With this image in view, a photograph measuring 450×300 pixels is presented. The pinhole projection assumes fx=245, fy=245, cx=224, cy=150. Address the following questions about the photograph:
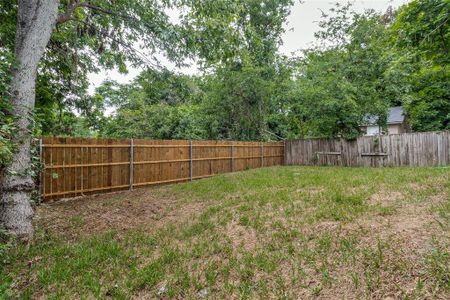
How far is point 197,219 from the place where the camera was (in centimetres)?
431

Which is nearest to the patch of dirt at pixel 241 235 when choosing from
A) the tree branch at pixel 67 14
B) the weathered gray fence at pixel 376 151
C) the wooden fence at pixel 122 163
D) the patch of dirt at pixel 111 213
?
the patch of dirt at pixel 111 213

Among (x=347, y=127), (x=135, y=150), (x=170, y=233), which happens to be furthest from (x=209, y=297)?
(x=347, y=127)

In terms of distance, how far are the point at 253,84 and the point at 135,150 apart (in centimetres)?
885

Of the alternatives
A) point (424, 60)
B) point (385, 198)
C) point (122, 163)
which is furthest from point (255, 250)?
point (424, 60)

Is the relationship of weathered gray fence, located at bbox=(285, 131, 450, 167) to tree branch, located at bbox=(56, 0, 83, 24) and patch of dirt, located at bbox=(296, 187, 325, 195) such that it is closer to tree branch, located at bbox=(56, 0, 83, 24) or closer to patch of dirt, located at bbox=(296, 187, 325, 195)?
patch of dirt, located at bbox=(296, 187, 325, 195)

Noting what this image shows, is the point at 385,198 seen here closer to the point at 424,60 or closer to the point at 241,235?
the point at 241,235

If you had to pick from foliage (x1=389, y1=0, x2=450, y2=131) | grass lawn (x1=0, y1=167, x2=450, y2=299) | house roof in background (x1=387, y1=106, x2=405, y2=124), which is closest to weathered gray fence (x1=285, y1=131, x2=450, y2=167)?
foliage (x1=389, y1=0, x2=450, y2=131)

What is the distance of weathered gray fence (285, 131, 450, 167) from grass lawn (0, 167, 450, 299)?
6279 millimetres

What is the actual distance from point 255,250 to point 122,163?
5693mm

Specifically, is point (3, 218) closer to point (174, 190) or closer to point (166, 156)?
point (174, 190)

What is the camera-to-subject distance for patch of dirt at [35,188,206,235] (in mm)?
4246

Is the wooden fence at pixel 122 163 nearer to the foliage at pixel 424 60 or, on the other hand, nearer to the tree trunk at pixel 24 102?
the tree trunk at pixel 24 102

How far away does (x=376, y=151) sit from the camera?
1106cm

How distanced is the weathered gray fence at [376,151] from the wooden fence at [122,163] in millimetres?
4274
